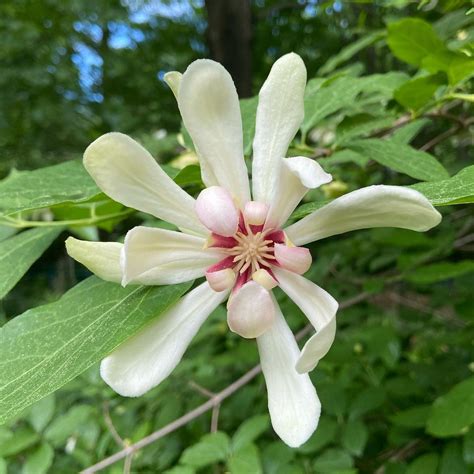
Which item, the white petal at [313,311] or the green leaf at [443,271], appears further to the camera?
the green leaf at [443,271]

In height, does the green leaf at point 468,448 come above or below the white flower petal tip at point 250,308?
below

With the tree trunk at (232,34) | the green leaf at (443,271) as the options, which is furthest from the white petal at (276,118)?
the tree trunk at (232,34)

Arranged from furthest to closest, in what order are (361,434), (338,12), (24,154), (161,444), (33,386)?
(24,154), (338,12), (161,444), (361,434), (33,386)

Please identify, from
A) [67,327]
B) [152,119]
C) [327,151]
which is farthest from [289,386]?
[152,119]

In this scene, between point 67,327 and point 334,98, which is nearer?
point 67,327

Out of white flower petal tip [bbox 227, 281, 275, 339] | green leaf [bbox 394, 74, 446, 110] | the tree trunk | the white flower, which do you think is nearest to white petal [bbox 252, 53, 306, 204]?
the white flower

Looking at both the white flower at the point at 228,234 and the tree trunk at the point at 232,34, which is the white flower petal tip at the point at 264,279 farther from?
the tree trunk at the point at 232,34

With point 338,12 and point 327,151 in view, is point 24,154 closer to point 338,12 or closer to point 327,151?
point 338,12
